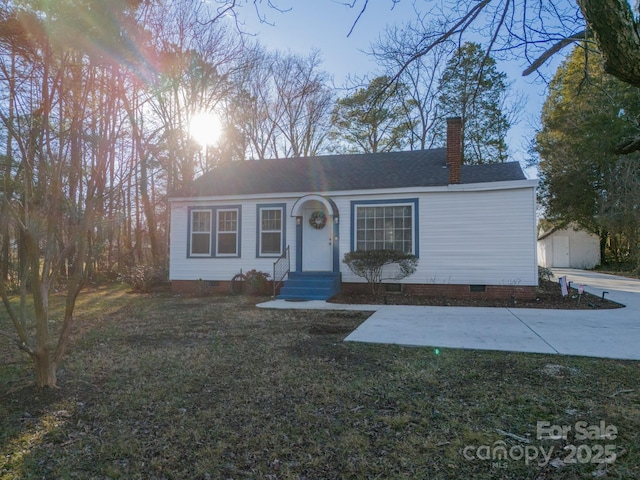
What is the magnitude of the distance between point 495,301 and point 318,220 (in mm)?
5273

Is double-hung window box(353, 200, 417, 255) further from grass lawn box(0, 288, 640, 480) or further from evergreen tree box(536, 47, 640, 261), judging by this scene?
evergreen tree box(536, 47, 640, 261)

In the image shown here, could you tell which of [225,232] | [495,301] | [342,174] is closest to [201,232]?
[225,232]

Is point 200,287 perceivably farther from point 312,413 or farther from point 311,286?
point 312,413

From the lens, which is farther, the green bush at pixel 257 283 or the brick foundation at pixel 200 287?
the brick foundation at pixel 200 287

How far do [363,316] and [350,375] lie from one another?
368cm

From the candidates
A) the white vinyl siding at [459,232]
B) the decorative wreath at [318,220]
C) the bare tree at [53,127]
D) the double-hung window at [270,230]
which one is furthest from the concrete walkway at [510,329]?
the bare tree at [53,127]

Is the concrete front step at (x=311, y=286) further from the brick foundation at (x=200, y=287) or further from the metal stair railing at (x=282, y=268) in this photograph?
the brick foundation at (x=200, y=287)

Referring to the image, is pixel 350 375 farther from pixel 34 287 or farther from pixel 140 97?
pixel 140 97

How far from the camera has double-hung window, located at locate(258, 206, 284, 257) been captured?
11797 mm

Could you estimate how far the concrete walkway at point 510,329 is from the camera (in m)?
5.14

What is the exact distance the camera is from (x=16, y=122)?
11.1 feet

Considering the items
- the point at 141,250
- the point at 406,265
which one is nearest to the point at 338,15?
the point at 406,265

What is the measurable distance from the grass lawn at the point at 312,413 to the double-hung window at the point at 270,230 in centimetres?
660

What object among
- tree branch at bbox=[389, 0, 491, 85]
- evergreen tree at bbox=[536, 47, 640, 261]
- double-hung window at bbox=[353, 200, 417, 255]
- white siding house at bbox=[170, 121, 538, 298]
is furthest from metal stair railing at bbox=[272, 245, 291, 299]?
evergreen tree at bbox=[536, 47, 640, 261]
